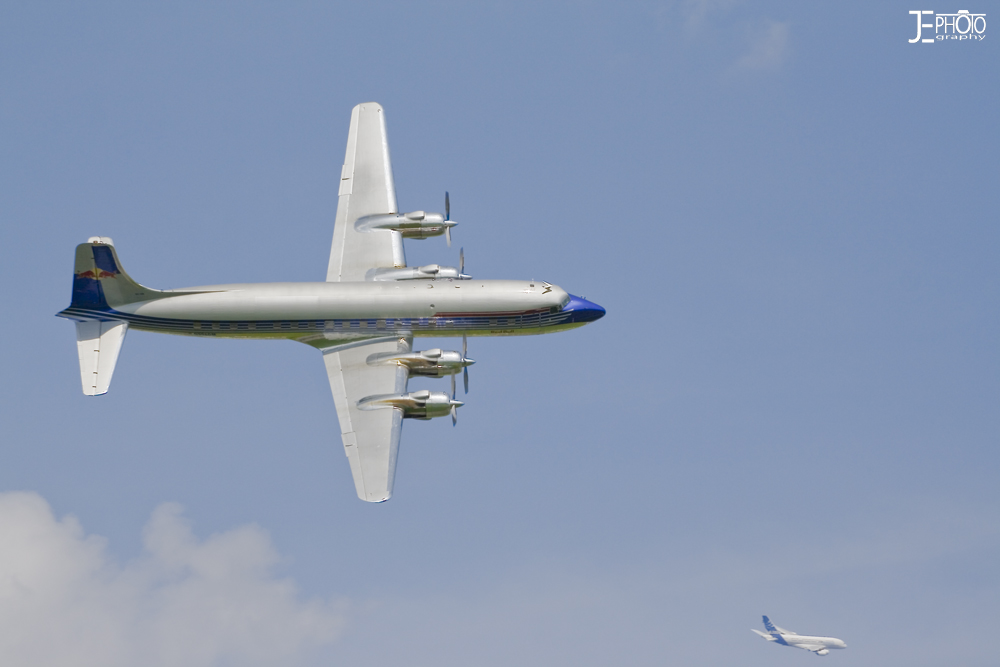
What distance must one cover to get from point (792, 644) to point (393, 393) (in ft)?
248

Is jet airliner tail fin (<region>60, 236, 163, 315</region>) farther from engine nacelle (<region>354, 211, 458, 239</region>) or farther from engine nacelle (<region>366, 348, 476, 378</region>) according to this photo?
engine nacelle (<region>366, 348, 476, 378</region>)

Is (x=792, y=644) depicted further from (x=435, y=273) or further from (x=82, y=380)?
(x=82, y=380)

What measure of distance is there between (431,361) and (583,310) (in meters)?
10.6

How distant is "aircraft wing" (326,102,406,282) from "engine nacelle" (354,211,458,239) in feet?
1.31

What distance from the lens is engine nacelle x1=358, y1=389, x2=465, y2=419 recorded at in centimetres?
5194

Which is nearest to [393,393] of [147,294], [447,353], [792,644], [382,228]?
[447,353]

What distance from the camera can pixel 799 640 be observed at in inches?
4254

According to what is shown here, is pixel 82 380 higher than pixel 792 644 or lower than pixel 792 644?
higher

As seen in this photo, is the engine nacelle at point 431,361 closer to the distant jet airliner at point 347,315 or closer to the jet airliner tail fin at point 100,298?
the distant jet airliner at point 347,315

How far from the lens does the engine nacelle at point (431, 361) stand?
178 feet

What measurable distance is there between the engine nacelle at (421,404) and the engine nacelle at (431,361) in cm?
248

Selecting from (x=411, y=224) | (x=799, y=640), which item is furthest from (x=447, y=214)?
(x=799, y=640)

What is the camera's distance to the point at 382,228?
60688mm

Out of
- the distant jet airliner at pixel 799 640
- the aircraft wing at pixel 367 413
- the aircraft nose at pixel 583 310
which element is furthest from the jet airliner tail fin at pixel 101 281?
the distant jet airliner at pixel 799 640
